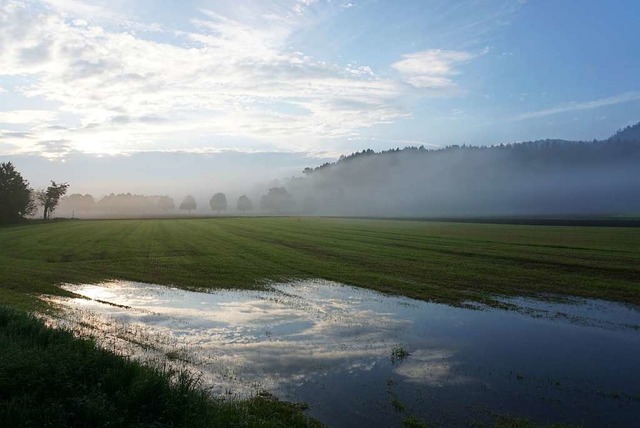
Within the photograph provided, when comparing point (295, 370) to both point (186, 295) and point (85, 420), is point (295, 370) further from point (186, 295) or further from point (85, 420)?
point (186, 295)

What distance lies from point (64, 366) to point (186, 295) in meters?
16.6

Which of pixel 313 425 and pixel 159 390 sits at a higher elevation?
pixel 159 390

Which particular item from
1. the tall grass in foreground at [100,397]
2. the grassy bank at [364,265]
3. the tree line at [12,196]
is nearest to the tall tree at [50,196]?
the tree line at [12,196]

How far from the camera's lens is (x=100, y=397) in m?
9.88

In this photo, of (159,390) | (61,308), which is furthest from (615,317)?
(61,308)

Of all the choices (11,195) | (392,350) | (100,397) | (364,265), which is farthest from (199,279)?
(11,195)

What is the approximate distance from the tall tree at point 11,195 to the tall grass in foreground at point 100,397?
111 meters

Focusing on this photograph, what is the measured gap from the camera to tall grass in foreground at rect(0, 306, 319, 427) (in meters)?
9.27

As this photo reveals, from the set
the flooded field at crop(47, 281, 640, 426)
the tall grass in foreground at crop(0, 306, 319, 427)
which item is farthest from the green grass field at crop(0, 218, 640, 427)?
the flooded field at crop(47, 281, 640, 426)

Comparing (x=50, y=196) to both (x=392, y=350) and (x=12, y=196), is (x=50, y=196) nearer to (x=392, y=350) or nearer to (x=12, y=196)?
(x=12, y=196)

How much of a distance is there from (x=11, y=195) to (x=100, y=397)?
11654cm

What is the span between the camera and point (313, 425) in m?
10.9

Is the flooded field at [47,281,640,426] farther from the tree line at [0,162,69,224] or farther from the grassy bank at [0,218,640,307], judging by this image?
the tree line at [0,162,69,224]

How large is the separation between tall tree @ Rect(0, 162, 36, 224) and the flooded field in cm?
9602
